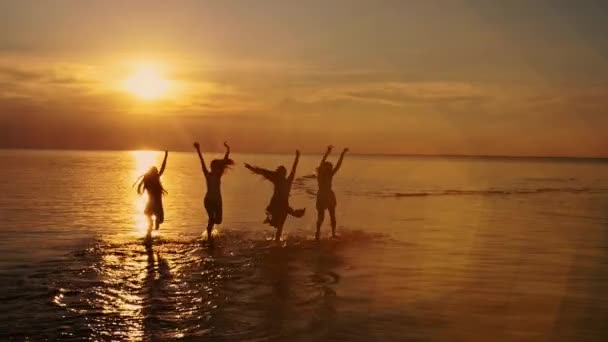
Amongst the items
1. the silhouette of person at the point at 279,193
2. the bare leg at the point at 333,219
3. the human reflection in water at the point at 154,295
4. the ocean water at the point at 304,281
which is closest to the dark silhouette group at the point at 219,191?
the silhouette of person at the point at 279,193

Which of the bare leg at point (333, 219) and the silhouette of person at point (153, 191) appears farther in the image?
the bare leg at point (333, 219)

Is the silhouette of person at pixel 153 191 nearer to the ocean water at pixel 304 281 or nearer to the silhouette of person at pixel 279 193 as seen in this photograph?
the ocean water at pixel 304 281

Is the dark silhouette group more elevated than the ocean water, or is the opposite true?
the dark silhouette group

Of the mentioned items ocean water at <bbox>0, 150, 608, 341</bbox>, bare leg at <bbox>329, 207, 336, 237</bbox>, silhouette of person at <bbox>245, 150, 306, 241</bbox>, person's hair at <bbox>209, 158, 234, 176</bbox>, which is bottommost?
ocean water at <bbox>0, 150, 608, 341</bbox>

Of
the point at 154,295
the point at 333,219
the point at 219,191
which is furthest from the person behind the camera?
the point at 333,219

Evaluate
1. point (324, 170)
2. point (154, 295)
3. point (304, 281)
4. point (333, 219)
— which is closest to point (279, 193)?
point (324, 170)

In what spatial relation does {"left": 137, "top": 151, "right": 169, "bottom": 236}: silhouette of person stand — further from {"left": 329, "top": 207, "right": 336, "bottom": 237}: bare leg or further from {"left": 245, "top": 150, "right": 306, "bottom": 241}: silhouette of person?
{"left": 329, "top": 207, "right": 336, "bottom": 237}: bare leg

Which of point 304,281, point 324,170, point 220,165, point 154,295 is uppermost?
point 220,165

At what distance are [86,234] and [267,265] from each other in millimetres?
7394

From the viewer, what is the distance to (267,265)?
1292 centimetres

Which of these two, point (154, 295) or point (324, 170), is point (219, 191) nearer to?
point (324, 170)

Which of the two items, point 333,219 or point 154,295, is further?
point 333,219

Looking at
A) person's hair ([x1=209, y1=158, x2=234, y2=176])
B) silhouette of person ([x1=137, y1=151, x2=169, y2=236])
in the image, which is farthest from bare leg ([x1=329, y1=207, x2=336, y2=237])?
silhouette of person ([x1=137, y1=151, x2=169, y2=236])

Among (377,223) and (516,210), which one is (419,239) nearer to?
(377,223)
